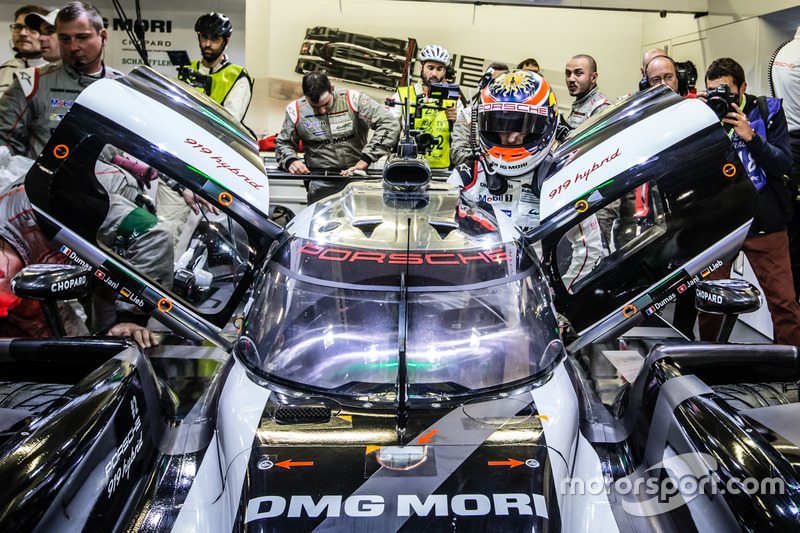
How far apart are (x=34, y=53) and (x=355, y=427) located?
5.29 metres

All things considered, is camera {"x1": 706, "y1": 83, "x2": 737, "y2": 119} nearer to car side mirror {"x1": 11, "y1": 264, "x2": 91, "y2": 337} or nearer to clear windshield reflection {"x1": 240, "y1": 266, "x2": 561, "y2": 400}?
clear windshield reflection {"x1": 240, "y1": 266, "x2": 561, "y2": 400}

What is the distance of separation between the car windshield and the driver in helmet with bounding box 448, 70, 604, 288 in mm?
1310

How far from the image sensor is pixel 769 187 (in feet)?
14.4

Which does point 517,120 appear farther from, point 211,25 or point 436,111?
point 211,25

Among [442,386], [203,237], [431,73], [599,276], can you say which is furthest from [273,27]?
[442,386]

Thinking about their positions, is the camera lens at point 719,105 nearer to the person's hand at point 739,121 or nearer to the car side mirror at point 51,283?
the person's hand at point 739,121

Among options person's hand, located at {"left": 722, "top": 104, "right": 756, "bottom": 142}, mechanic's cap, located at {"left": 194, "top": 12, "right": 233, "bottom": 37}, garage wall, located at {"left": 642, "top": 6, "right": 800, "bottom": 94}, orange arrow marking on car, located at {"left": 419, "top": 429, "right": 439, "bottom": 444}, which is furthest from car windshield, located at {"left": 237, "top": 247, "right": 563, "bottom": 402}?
garage wall, located at {"left": 642, "top": 6, "right": 800, "bottom": 94}

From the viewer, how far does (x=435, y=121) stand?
6.46 m

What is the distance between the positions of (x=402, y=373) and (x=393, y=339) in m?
0.18

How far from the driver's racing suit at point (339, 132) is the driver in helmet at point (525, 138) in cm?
237

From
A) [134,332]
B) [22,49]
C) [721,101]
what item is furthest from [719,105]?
[22,49]

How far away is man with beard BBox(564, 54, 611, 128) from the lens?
5.64 metres

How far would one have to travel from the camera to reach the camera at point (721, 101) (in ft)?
12.7

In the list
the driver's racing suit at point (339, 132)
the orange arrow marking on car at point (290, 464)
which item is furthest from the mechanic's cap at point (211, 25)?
the orange arrow marking on car at point (290, 464)
